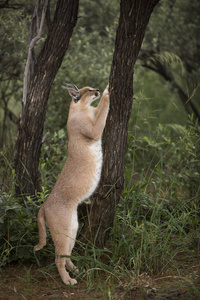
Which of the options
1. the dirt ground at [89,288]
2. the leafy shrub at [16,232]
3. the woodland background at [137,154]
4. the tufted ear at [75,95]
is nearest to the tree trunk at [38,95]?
the woodland background at [137,154]

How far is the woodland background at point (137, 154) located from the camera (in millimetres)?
4340

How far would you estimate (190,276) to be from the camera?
4.22m

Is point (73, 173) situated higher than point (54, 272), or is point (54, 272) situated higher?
point (73, 173)

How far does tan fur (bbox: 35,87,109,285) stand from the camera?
434 centimetres

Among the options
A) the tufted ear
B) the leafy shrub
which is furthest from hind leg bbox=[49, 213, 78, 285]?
the tufted ear

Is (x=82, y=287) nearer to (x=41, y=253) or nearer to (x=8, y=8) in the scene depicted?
(x=41, y=253)

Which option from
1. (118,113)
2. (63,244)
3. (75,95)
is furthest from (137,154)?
(63,244)

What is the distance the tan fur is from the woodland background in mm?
227

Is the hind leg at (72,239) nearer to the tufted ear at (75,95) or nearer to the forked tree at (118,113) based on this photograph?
the forked tree at (118,113)

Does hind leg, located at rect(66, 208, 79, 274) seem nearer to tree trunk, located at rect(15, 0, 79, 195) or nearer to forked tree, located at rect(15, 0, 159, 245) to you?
forked tree, located at rect(15, 0, 159, 245)

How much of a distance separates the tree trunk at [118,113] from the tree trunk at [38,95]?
114cm

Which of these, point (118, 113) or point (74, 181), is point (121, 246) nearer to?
point (74, 181)

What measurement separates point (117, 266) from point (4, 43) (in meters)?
5.05

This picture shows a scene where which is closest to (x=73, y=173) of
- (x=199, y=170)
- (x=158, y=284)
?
(x=158, y=284)
